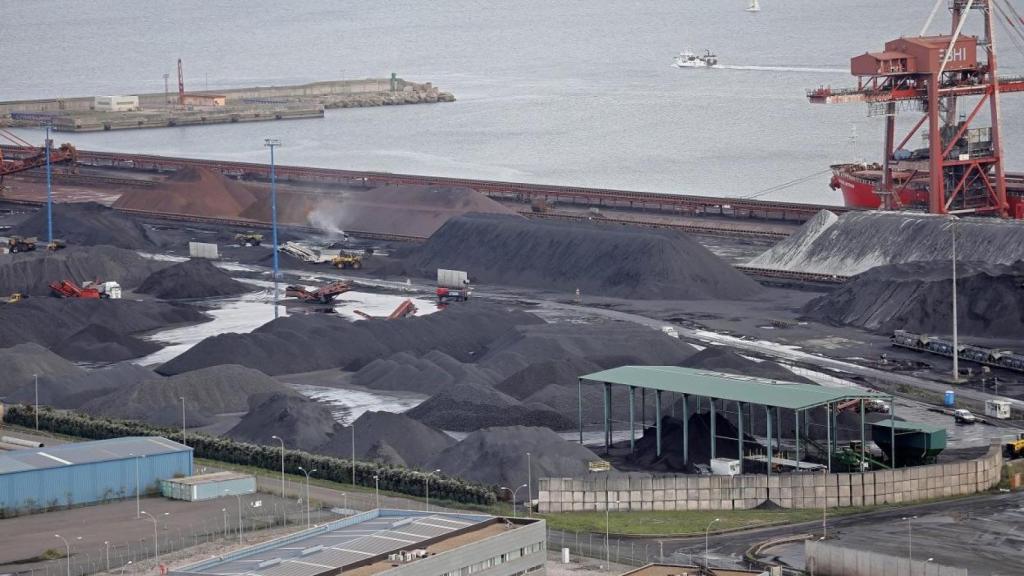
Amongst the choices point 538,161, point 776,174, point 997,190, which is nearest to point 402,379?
point 997,190

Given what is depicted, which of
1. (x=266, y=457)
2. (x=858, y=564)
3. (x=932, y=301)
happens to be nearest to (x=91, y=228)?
(x=932, y=301)

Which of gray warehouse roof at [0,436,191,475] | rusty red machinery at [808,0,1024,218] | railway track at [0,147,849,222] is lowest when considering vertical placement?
gray warehouse roof at [0,436,191,475]

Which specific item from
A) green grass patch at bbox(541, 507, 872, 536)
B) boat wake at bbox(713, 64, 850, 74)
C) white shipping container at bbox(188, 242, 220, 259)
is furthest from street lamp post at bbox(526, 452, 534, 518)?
boat wake at bbox(713, 64, 850, 74)

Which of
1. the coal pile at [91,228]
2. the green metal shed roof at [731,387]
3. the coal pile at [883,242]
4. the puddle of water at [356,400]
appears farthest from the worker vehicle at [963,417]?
the coal pile at [91,228]

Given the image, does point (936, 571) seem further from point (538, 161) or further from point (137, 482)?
point (538, 161)

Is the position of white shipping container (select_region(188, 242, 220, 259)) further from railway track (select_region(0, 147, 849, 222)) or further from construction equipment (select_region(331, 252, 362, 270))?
railway track (select_region(0, 147, 849, 222))

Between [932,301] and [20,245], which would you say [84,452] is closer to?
[932,301]

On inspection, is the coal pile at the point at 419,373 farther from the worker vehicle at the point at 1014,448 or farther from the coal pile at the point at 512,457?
the worker vehicle at the point at 1014,448
